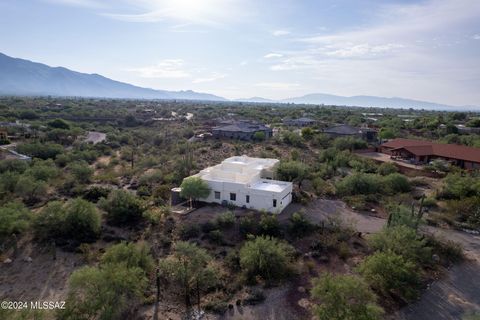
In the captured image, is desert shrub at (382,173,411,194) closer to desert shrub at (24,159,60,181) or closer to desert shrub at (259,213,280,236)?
desert shrub at (259,213,280,236)

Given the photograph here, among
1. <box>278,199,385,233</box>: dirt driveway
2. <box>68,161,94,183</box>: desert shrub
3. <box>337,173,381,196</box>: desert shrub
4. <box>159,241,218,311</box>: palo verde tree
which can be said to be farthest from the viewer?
<box>68,161,94,183</box>: desert shrub

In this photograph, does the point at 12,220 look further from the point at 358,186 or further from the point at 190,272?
the point at 358,186

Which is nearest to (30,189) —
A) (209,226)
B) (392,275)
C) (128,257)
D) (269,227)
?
(128,257)

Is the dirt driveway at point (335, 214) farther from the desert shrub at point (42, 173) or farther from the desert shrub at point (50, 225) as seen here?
the desert shrub at point (42, 173)

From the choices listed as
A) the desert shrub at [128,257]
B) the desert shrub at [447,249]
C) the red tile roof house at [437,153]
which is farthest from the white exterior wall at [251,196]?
the red tile roof house at [437,153]

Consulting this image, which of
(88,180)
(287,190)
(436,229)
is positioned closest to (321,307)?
(287,190)

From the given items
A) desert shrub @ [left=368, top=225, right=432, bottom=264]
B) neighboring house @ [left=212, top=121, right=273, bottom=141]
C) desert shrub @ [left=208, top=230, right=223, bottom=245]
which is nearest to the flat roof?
desert shrub @ [left=208, top=230, right=223, bottom=245]

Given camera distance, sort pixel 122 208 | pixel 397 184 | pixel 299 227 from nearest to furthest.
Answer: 1. pixel 299 227
2. pixel 122 208
3. pixel 397 184
